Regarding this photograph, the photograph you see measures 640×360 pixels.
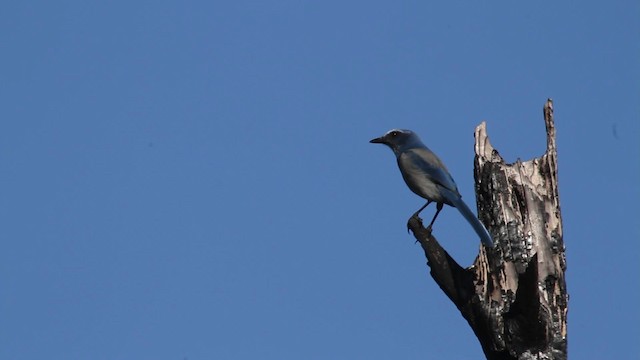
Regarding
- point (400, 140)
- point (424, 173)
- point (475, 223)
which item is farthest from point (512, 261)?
point (400, 140)

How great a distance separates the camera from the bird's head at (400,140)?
11219mm

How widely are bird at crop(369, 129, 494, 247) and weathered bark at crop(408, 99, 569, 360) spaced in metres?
0.39

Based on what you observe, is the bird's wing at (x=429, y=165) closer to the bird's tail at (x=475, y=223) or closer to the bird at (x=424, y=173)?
the bird at (x=424, y=173)

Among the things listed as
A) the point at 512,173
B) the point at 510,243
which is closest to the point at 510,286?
the point at 510,243

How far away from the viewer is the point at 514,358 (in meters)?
8.88

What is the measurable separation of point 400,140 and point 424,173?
0.87m

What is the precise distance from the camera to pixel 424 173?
34.7 ft

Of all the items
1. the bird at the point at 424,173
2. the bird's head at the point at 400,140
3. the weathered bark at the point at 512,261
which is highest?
the bird's head at the point at 400,140

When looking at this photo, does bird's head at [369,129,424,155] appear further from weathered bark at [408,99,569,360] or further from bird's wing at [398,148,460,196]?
weathered bark at [408,99,569,360]

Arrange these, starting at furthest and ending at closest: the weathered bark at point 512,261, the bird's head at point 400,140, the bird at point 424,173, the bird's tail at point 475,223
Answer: the bird's head at point 400,140
the bird at point 424,173
the bird's tail at point 475,223
the weathered bark at point 512,261

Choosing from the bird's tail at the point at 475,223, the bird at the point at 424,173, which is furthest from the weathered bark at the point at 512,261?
the bird at the point at 424,173

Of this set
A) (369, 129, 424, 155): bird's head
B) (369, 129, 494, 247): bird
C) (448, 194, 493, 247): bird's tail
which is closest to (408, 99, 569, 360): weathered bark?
(448, 194, 493, 247): bird's tail

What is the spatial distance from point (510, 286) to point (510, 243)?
0.39 meters

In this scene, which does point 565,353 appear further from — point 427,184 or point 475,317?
point 427,184
